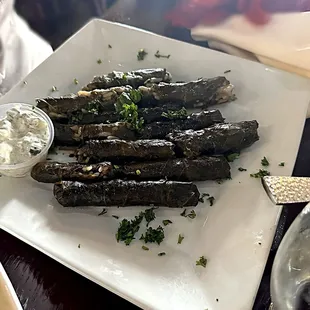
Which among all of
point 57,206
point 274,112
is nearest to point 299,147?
point 274,112

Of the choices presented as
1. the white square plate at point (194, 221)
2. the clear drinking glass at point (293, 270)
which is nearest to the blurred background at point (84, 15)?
the white square plate at point (194, 221)

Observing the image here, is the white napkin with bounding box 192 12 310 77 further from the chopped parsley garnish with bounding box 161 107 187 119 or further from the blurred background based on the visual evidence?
the chopped parsley garnish with bounding box 161 107 187 119

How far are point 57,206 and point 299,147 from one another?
80 centimetres

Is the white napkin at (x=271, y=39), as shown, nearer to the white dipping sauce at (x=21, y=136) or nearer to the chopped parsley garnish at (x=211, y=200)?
the chopped parsley garnish at (x=211, y=200)

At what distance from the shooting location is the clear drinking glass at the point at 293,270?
3.51ft

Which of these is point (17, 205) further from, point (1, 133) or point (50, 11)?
point (50, 11)

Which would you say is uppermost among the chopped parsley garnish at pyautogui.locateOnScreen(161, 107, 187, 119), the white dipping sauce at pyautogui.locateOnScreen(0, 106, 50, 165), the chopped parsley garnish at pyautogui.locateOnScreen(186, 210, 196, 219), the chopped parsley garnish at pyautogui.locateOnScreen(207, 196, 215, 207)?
the white dipping sauce at pyautogui.locateOnScreen(0, 106, 50, 165)

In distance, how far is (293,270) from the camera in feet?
3.63

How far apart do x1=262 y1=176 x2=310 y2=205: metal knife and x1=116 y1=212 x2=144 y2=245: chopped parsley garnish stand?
0.39 meters

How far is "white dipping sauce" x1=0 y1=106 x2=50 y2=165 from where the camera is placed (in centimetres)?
161

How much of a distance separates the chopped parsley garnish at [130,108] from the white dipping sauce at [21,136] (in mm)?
255

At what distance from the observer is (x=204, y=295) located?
132 cm

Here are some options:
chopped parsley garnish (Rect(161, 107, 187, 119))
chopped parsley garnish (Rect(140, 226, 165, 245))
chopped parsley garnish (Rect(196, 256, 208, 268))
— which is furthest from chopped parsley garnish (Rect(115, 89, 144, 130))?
chopped parsley garnish (Rect(196, 256, 208, 268))

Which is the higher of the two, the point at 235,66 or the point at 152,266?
the point at 235,66
